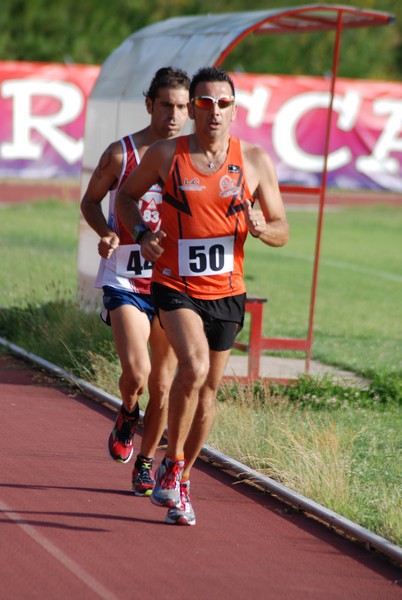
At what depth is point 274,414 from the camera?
938 cm

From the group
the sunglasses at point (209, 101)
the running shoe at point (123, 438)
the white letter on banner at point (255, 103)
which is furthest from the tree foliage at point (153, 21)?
the sunglasses at point (209, 101)

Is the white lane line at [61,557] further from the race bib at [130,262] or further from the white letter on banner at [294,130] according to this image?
the white letter on banner at [294,130]

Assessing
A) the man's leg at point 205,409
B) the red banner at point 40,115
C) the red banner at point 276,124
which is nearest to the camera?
the man's leg at point 205,409

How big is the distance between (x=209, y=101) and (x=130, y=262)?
127 centimetres

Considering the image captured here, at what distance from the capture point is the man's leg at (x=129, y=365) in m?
7.40

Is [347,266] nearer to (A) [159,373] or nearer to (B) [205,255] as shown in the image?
(A) [159,373]

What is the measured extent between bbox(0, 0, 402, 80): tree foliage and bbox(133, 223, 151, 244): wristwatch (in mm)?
35675

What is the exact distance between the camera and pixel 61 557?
6.38m

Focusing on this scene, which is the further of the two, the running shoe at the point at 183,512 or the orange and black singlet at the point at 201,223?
the running shoe at the point at 183,512

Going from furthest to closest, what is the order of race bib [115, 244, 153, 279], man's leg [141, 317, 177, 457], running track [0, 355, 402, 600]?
race bib [115, 244, 153, 279] < man's leg [141, 317, 177, 457] < running track [0, 355, 402, 600]

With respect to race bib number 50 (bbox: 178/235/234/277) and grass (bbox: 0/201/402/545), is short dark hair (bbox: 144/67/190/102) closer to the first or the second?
race bib number 50 (bbox: 178/235/234/277)

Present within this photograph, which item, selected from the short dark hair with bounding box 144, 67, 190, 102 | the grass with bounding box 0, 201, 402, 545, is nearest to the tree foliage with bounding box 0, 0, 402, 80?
the grass with bounding box 0, 201, 402, 545

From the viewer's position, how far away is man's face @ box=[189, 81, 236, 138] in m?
6.84

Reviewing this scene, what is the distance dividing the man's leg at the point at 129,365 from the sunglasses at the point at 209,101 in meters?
1.34
